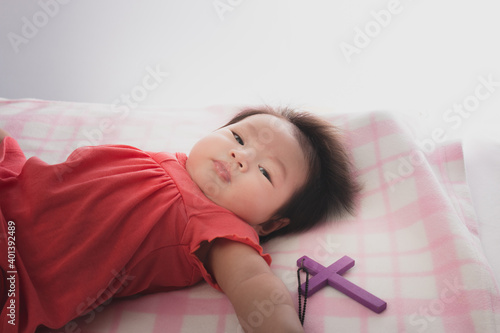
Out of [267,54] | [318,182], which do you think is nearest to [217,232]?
[318,182]

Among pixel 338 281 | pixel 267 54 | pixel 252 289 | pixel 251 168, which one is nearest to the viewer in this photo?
pixel 252 289

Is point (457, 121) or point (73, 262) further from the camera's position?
point (457, 121)

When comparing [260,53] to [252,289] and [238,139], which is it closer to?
[238,139]

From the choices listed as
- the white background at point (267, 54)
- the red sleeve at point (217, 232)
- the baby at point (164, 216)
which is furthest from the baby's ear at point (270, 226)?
the white background at point (267, 54)

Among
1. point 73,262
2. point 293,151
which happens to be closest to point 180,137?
point 293,151

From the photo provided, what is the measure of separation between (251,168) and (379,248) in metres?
0.35

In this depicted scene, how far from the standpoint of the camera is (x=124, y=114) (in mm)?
1737

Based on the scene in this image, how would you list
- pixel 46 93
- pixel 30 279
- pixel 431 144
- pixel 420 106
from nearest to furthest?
pixel 30 279, pixel 431 144, pixel 420 106, pixel 46 93

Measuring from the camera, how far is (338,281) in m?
1.07

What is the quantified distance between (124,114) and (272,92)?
63 centimetres

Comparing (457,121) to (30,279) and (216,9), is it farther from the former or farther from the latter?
(30,279)

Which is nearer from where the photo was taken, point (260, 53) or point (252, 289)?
point (252, 289)

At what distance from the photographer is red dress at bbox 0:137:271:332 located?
0.99m

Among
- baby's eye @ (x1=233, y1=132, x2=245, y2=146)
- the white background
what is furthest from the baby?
the white background
